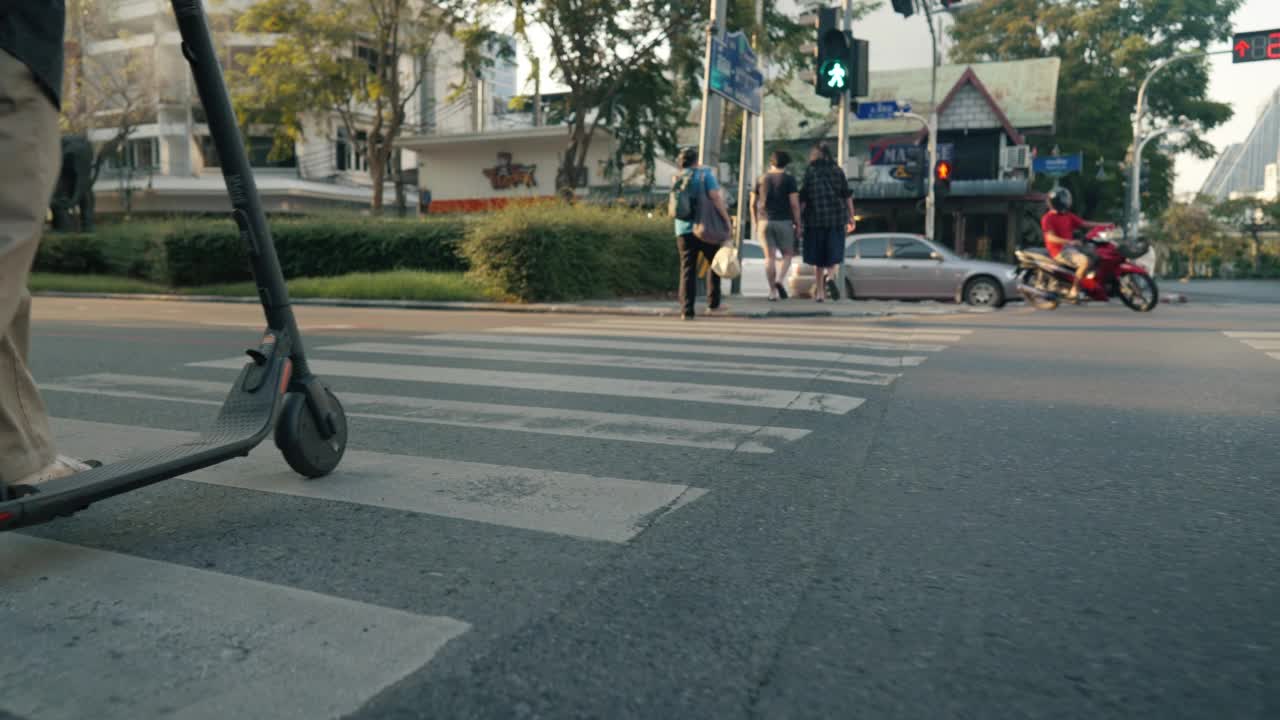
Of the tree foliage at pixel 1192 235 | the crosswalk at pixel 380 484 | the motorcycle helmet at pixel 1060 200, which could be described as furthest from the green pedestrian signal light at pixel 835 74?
the tree foliage at pixel 1192 235

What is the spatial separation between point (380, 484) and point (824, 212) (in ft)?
38.3

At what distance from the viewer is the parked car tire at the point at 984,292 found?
1764 cm

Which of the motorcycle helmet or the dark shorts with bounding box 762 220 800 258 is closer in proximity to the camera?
the motorcycle helmet

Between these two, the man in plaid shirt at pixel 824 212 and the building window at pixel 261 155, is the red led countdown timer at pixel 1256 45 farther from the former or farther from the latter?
the building window at pixel 261 155

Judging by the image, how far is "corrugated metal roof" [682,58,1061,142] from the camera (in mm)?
39438

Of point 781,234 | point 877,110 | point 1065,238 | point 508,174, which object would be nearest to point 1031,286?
point 1065,238

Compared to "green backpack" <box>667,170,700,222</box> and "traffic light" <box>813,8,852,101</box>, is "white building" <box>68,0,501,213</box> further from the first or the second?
"green backpack" <box>667,170,700,222</box>

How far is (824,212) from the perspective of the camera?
1440 centimetres

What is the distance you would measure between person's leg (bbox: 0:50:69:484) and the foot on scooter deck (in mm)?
180

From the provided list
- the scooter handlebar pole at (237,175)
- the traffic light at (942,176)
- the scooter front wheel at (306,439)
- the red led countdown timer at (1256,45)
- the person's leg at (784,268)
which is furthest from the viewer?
the traffic light at (942,176)

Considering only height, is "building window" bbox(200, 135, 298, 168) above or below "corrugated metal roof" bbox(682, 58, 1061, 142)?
below

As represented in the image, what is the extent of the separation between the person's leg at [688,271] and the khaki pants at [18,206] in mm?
9612

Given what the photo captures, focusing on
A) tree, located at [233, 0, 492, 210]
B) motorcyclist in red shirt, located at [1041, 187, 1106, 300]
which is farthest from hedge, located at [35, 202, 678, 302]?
motorcyclist in red shirt, located at [1041, 187, 1106, 300]

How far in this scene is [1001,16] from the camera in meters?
46.4
